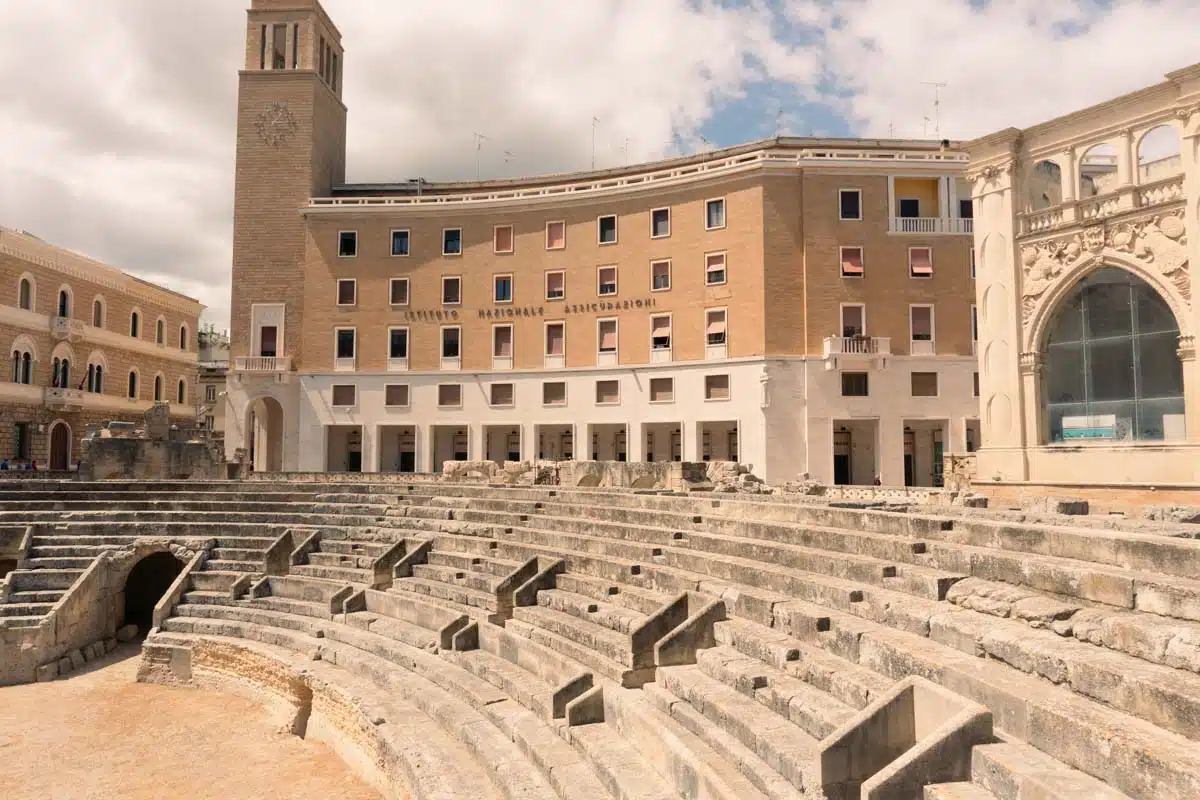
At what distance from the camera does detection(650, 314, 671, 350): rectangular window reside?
3594 centimetres

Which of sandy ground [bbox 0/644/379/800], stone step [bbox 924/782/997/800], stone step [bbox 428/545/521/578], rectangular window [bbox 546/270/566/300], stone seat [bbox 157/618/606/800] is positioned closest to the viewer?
stone step [bbox 924/782/997/800]

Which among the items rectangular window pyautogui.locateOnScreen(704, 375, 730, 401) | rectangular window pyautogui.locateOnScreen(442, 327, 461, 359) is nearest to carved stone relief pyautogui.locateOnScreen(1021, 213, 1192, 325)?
rectangular window pyautogui.locateOnScreen(704, 375, 730, 401)

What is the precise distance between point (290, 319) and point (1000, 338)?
102ft

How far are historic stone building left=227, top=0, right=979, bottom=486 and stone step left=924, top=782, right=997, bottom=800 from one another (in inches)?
1095

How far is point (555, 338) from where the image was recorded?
38031 millimetres

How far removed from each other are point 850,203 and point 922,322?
18.8 feet

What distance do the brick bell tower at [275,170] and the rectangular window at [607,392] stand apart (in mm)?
14648

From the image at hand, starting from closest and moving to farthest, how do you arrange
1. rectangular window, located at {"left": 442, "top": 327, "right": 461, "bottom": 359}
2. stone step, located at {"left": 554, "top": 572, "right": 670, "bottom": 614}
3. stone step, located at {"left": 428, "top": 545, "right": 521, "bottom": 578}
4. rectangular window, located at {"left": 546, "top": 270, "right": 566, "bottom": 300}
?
stone step, located at {"left": 554, "top": 572, "right": 670, "bottom": 614} → stone step, located at {"left": 428, "top": 545, "right": 521, "bottom": 578} → rectangular window, located at {"left": 546, "top": 270, "right": 566, "bottom": 300} → rectangular window, located at {"left": 442, "top": 327, "right": 461, "bottom": 359}

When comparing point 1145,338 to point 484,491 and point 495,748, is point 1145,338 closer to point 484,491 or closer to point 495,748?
point 484,491

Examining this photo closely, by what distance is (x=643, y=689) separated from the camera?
27.6 feet

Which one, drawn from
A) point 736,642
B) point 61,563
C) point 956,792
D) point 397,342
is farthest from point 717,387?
point 956,792

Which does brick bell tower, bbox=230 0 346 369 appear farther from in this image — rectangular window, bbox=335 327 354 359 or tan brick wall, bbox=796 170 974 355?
tan brick wall, bbox=796 170 974 355

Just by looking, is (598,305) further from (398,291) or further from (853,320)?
(853,320)

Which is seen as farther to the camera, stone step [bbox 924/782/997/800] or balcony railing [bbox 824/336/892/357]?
balcony railing [bbox 824/336/892/357]
